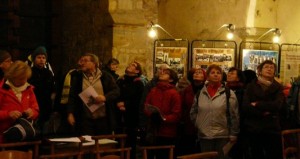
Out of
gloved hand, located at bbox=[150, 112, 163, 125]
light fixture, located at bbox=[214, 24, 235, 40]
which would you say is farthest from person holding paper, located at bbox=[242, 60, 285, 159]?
light fixture, located at bbox=[214, 24, 235, 40]

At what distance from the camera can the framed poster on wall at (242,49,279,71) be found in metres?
10.1

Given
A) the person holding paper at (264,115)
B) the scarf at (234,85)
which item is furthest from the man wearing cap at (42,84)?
the person holding paper at (264,115)

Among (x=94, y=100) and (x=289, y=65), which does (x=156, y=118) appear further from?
(x=289, y=65)

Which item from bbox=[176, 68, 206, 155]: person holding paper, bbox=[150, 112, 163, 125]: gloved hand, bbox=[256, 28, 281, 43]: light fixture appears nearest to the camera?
bbox=[150, 112, 163, 125]: gloved hand

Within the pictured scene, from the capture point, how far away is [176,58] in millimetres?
9836

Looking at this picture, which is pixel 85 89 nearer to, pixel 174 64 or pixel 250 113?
pixel 250 113

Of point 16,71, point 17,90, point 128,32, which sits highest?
→ point 128,32

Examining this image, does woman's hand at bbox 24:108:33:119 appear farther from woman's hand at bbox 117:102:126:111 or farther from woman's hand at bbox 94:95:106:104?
woman's hand at bbox 117:102:126:111

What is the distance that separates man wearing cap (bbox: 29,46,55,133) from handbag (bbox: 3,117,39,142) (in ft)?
4.15

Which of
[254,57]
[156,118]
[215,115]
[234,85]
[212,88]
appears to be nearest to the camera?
[215,115]

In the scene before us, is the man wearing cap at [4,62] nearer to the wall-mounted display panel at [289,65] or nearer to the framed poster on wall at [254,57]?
the framed poster on wall at [254,57]

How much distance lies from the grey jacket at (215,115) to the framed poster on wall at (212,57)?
370 centimetres

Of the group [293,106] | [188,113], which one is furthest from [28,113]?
[293,106]

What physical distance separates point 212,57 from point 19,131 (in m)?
5.23
